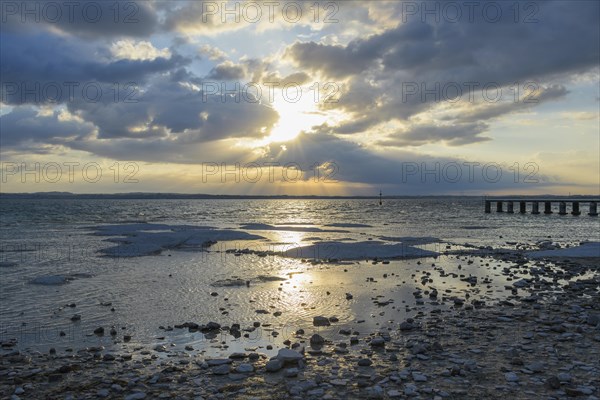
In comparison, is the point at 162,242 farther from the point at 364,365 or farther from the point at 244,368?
the point at 364,365

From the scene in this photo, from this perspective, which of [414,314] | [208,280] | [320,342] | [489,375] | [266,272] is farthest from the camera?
Answer: [266,272]

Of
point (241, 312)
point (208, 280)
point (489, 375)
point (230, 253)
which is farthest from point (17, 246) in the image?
point (489, 375)

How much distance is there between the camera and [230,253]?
3117cm

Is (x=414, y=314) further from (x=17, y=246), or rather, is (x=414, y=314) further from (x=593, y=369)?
(x=17, y=246)

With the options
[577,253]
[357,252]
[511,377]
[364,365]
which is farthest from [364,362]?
[577,253]

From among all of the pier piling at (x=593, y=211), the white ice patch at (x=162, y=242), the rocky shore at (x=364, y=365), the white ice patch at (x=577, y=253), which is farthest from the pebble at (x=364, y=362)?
the pier piling at (x=593, y=211)

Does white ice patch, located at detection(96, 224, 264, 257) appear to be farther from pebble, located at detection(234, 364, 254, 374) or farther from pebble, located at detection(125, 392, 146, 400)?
pebble, located at detection(125, 392, 146, 400)

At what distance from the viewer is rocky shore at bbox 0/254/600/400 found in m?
8.04

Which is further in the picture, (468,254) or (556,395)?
(468,254)

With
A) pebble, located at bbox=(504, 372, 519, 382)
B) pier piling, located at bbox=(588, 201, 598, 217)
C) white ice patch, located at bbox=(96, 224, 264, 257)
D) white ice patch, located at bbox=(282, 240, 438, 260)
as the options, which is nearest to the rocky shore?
pebble, located at bbox=(504, 372, 519, 382)

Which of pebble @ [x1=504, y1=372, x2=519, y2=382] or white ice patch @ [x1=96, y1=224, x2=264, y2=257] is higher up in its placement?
pebble @ [x1=504, y1=372, x2=519, y2=382]

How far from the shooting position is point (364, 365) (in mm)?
9391

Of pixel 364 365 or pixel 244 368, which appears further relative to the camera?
pixel 364 365

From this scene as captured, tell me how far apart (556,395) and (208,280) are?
1551 cm
